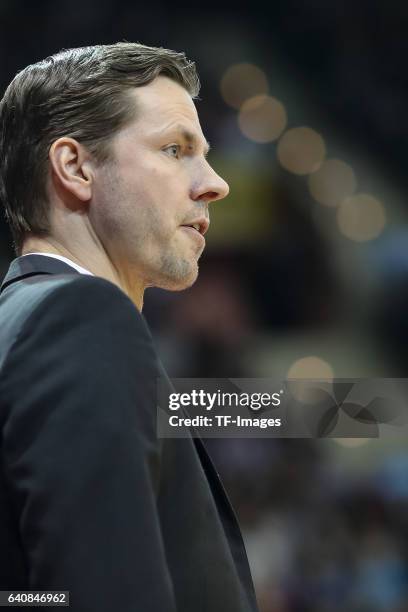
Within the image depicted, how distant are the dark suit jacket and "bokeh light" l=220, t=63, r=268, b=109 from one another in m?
3.66

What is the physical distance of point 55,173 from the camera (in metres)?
1.16

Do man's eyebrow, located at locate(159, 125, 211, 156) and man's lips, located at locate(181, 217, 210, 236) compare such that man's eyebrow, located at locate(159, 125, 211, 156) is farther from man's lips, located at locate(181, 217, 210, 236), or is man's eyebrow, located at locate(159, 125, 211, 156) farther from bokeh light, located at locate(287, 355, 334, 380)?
bokeh light, located at locate(287, 355, 334, 380)

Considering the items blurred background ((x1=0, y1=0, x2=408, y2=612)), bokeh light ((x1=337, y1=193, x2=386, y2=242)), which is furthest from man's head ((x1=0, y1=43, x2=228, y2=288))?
bokeh light ((x1=337, y1=193, x2=386, y2=242))

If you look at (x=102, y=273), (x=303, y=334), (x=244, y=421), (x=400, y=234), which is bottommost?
(x=244, y=421)

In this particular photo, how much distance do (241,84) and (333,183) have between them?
0.64 meters

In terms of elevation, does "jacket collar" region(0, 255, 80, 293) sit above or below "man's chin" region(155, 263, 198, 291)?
below

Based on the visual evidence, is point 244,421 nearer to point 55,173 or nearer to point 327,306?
point 55,173

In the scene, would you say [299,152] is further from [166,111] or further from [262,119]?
[166,111]

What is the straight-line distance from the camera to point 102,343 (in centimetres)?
87

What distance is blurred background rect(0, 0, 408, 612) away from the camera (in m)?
3.59

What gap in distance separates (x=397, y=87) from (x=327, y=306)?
1.15 meters

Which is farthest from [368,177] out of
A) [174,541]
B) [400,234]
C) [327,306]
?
[174,541]

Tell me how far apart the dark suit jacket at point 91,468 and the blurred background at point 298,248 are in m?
2.63

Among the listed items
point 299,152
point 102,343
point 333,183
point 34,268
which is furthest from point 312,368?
point 102,343
